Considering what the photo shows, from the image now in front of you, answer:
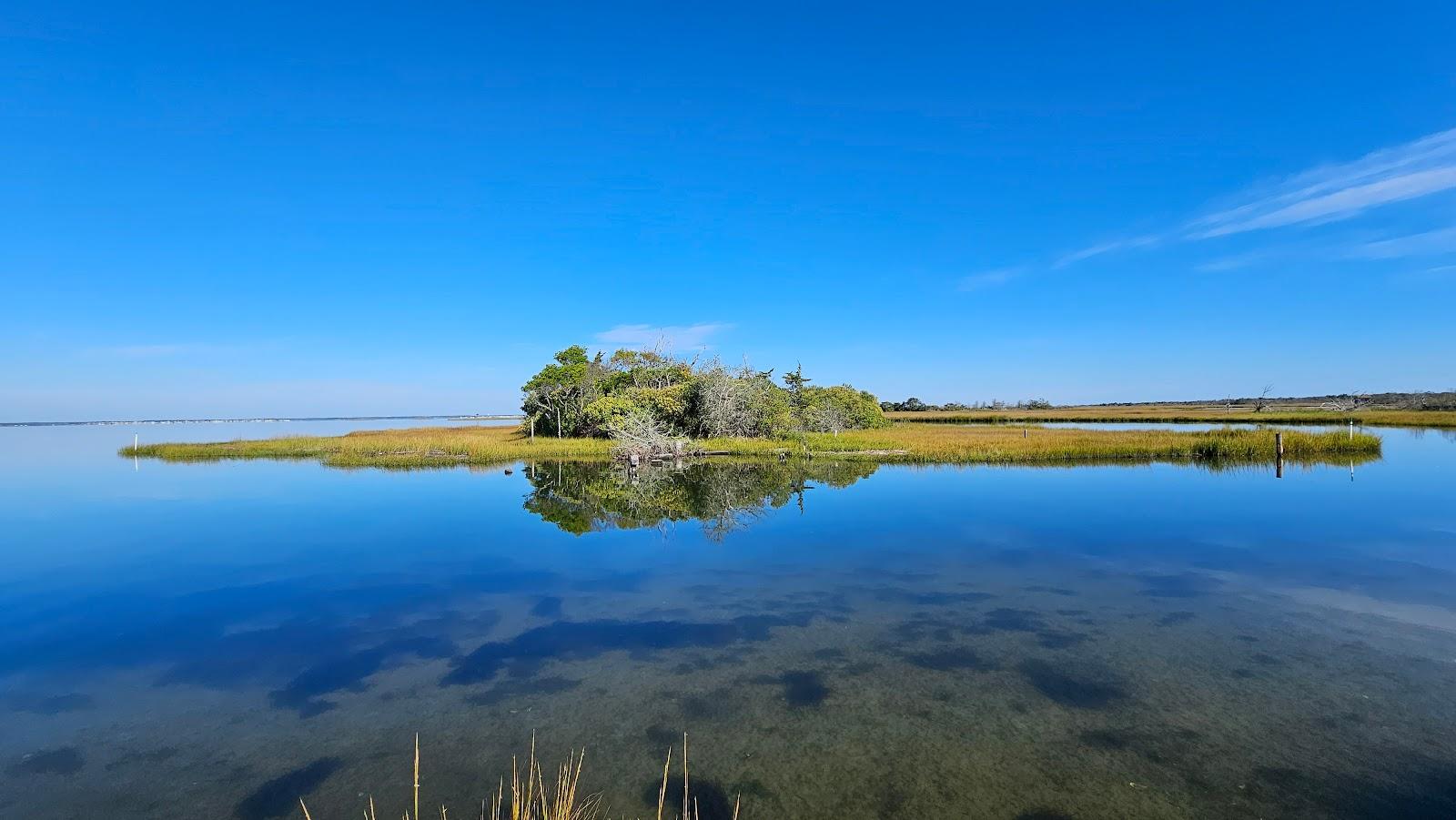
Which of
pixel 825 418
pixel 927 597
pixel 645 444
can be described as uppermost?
pixel 825 418

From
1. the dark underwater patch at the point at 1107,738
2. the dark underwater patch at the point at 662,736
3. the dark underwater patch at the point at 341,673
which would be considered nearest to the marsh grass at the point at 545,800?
the dark underwater patch at the point at 662,736

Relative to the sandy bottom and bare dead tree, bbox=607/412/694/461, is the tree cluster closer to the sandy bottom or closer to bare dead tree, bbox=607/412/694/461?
bare dead tree, bbox=607/412/694/461

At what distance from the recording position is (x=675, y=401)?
43.1 m

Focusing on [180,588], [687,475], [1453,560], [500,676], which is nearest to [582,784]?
[500,676]

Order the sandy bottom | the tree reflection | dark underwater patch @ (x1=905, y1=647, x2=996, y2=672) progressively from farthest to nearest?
1. the tree reflection
2. dark underwater patch @ (x1=905, y1=647, x2=996, y2=672)
3. the sandy bottom

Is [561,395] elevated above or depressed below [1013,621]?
above

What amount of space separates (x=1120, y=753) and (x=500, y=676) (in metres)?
6.01

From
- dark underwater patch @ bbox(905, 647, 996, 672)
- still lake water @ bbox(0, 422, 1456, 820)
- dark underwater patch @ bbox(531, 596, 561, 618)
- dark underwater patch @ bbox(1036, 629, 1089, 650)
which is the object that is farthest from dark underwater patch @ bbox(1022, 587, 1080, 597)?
dark underwater patch @ bbox(531, 596, 561, 618)

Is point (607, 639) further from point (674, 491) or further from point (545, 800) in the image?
point (674, 491)

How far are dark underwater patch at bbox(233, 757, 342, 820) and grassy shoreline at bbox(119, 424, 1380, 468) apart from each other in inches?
1095

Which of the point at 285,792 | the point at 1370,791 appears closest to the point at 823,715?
the point at 1370,791

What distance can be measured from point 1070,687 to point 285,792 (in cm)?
703

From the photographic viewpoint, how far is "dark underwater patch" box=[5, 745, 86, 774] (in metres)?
5.43

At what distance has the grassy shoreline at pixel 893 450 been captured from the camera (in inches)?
1201
